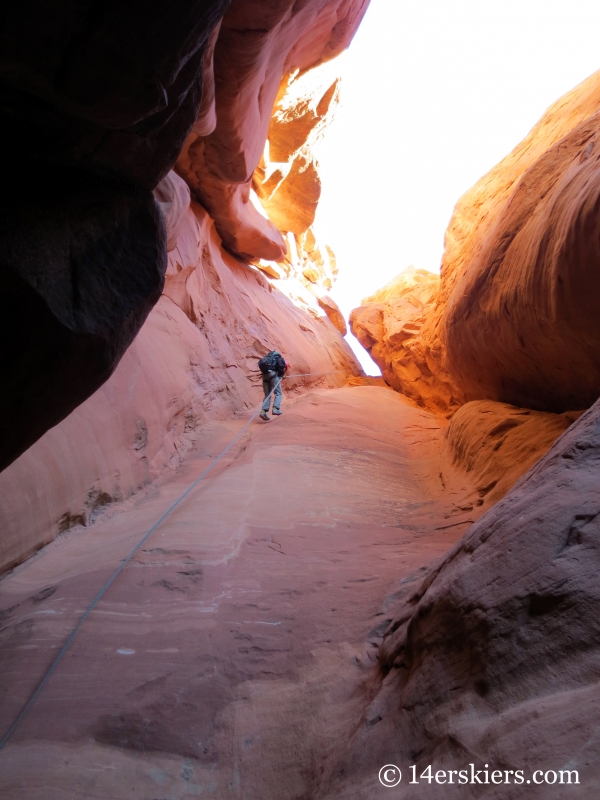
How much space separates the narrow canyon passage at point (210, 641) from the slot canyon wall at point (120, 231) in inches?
31.3

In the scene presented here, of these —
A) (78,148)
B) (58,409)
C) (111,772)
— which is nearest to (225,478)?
(58,409)

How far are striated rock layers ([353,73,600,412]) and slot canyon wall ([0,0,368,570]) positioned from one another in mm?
3027

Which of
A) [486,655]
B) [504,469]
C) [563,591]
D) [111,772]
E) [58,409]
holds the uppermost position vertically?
[58,409]

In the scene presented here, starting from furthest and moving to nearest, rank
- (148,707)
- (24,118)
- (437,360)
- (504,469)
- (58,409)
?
(437,360) → (504,469) → (58,409) → (148,707) → (24,118)

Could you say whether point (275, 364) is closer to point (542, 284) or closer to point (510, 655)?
point (542, 284)

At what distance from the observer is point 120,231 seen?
224cm

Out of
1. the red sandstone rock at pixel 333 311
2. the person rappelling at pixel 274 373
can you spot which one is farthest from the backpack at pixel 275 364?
the red sandstone rock at pixel 333 311

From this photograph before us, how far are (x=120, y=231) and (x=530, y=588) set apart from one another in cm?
224

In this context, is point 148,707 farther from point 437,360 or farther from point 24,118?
point 437,360

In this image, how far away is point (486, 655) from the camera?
1.50 m

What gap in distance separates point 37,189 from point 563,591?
2455 mm

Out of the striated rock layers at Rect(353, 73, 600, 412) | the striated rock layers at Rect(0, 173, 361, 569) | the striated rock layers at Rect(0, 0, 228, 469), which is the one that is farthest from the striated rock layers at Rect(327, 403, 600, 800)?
the striated rock layers at Rect(0, 173, 361, 569)

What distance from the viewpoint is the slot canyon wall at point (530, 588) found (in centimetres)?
125

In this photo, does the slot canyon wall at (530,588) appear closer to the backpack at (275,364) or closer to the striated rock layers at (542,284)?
the striated rock layers at (542,284)
